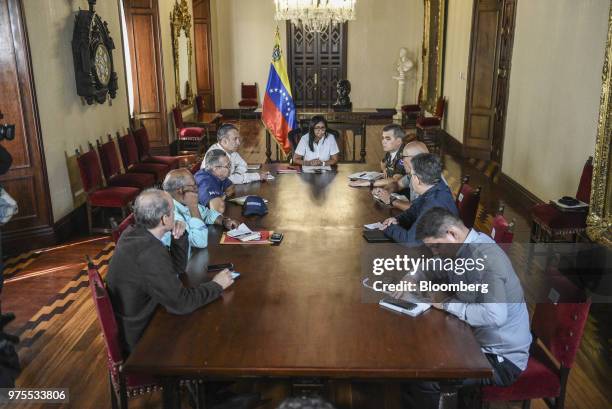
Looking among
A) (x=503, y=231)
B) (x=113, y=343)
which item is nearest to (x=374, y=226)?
(x=503, y=231)

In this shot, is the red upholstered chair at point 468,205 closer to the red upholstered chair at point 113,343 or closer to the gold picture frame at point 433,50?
the red upholstered chair at point 113,343

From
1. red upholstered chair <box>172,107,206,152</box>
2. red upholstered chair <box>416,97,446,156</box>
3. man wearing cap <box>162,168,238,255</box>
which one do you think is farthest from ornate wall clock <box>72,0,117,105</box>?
red upholstered chair <box>416,97,446,156</box>

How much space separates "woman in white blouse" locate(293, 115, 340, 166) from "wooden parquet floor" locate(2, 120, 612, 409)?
1994 millimetres

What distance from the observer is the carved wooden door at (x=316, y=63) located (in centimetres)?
1611

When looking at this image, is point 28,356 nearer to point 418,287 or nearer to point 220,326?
point 220,326

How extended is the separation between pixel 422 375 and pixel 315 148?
15.0 ft

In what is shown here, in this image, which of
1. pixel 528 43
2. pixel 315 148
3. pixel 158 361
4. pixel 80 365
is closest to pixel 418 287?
pixel 158 361

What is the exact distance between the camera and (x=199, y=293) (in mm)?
2834

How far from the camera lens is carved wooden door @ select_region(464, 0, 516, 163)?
8.95 metres

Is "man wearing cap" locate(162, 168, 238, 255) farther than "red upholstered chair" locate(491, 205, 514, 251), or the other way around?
"man wearing cap" locate(162, 168, 238, 255)

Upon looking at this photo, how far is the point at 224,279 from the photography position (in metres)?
3.00

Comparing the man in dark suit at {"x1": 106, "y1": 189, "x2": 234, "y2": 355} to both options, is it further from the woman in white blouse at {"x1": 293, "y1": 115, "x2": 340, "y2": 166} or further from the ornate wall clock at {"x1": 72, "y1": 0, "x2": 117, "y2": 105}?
the ornate wall clock at {"x1": 72, "y1": 0, "x2": 117, "y2": 105}

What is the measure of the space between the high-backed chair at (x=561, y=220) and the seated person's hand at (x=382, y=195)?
5.04ft

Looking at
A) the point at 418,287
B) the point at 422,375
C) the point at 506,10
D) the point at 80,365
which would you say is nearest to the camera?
the point at 422,375
